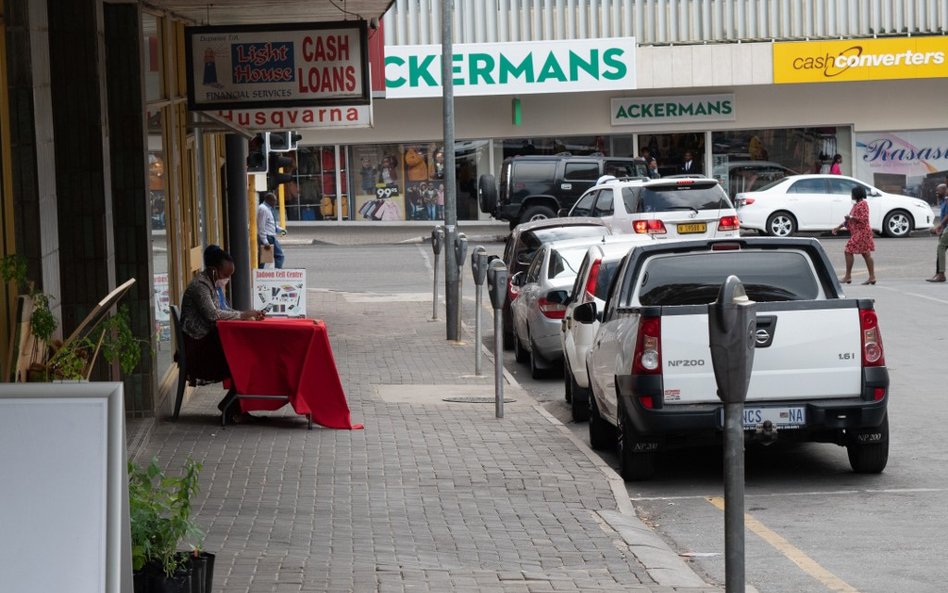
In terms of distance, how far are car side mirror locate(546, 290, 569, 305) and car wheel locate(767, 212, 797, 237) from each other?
64.6ft

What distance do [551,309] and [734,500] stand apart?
9.96m

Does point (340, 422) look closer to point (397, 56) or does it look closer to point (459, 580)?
point (459, 580)

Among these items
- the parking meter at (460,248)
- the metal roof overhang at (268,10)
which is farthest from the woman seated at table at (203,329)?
the parking meter at (460,248)

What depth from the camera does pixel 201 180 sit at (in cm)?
1759

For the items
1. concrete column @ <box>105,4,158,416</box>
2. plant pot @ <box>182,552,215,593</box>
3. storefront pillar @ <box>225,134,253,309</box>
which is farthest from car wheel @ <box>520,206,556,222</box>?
plant pot @ <box>182,552,215,593</box>

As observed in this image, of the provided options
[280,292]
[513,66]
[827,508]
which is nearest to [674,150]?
[513,66]

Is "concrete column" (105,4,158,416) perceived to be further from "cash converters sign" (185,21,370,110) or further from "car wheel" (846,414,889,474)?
"car wheel" (846,414,889,474)

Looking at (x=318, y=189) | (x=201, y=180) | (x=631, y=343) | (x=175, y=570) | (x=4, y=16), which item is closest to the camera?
(x=175, y=570)

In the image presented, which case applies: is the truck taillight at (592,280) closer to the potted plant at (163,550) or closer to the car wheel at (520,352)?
the car wheel at (520,352)

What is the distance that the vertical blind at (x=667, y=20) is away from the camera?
4112cm

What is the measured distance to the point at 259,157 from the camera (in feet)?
71.2

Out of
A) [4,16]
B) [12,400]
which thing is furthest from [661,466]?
[12,400]

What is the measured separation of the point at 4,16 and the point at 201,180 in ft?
31.6

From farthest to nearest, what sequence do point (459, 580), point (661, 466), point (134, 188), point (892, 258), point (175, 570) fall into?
point (892, 258) < point (134, 188) < point (661, 466) < point (459, 580) < point (175, 570)
